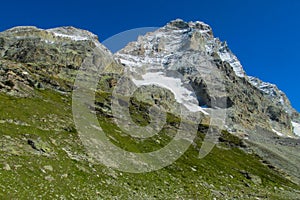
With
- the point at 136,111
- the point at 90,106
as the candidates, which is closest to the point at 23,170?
the point at 90,106

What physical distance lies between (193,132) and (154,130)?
1651 centimetres

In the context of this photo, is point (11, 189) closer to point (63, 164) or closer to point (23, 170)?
point (23, 170)

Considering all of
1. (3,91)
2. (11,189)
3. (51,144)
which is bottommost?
(11,189)

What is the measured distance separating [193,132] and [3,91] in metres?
44.9

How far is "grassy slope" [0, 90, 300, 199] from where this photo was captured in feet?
85.9

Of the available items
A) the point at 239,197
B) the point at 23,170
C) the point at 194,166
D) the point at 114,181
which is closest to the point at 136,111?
the point at 194,166

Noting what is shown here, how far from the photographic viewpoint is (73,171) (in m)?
30.9

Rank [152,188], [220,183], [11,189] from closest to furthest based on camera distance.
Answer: [11,189] → [152,188] → [220,183]

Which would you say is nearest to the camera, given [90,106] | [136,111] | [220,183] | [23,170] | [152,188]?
[23,170]

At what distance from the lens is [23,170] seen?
87.8 ft

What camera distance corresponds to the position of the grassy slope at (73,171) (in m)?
26.2

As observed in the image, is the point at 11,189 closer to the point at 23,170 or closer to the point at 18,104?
the point at 23,170

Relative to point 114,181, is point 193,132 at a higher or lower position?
higher

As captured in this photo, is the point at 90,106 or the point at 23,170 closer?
the point at 23,170
